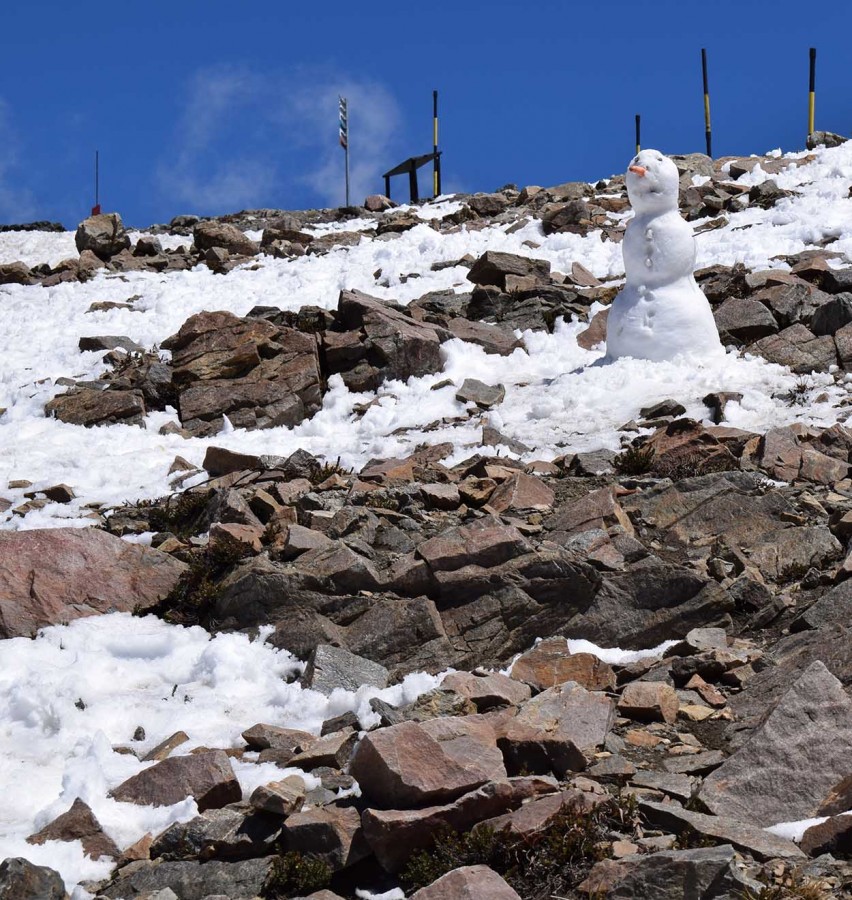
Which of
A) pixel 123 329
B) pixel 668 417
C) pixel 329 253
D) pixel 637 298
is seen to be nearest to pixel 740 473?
pixel 668 417

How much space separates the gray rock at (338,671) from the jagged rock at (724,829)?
2.76 metres

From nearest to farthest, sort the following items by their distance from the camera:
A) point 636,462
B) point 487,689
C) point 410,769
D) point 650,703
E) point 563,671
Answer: point 410,769 → point 650,703 → point 487,689 → point 563,671 → point 636,462

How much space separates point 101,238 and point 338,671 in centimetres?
2255

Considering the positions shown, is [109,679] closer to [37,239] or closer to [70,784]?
[70,784]

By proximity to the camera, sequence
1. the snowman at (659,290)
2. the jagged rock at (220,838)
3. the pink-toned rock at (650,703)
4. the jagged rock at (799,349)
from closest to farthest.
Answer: the jagged rock at (220,838) → the pink-toned rock at (650,703) → the jagged rock at (799,349) → the snowman at (659,290)

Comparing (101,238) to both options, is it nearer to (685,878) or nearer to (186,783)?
(186,783)

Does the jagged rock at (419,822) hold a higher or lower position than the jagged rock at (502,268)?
lower

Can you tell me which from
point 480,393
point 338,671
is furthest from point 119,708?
point 480,393

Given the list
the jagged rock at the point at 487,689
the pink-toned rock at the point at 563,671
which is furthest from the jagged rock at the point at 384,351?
the jagged rock at the point at 487,689

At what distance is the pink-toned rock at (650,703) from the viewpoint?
693 cm

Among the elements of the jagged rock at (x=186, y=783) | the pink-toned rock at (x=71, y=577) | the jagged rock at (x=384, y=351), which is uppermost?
the jagged rock at (x=384, y=351)

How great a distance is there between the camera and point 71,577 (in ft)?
30.6

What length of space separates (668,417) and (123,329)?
11.3m

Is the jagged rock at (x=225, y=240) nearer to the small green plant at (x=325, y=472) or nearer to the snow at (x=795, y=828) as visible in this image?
the small green plant at (x=325, y=472)
